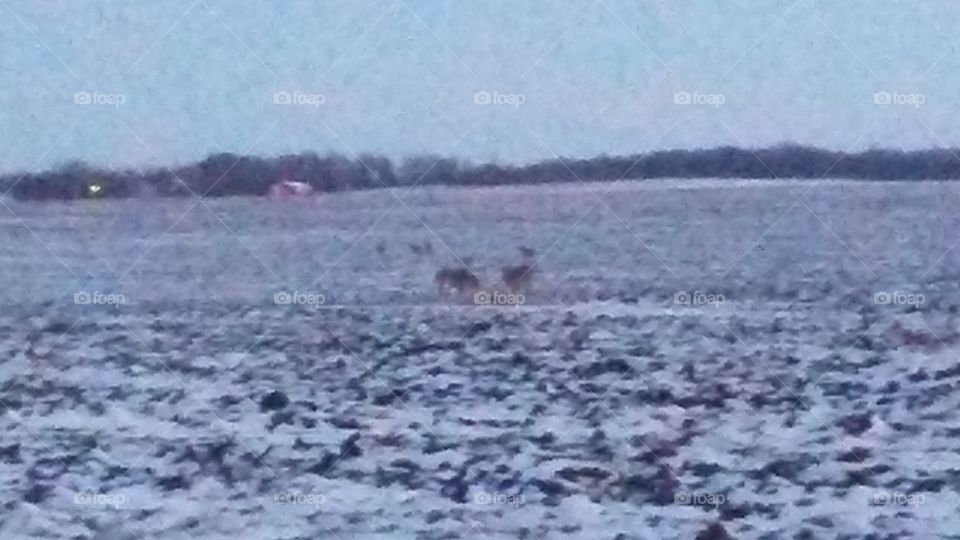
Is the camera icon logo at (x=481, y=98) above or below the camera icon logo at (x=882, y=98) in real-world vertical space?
above
